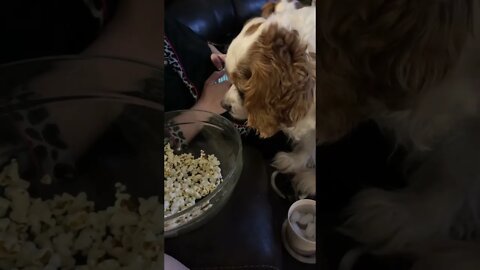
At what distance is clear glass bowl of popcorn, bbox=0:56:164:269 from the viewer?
674 mm

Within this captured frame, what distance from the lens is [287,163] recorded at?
142cm

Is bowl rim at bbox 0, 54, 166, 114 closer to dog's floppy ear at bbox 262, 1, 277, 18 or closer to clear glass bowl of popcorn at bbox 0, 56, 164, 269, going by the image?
clear glass bowl of popcorn at bbox 0, 56, 164, 269

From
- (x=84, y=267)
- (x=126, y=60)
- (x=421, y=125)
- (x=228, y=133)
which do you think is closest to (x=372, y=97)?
(x=421, y=125)

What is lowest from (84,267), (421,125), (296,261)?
(296,261)

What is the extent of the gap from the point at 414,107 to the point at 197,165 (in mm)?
643

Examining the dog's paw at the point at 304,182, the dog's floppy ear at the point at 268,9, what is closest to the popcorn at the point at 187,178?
the dog's paw at the point at 304,182

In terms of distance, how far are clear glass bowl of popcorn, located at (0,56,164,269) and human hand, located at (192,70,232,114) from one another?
0.65 m

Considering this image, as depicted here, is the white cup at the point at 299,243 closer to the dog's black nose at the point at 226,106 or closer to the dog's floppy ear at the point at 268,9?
the dog's black nose at the point at 226,106

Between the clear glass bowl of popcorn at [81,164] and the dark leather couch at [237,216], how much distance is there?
0.43 m

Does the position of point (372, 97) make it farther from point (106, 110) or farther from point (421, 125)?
point (106, 110)

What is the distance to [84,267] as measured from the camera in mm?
689

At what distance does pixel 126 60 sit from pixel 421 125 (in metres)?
0.39

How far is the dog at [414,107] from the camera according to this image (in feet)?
2.31

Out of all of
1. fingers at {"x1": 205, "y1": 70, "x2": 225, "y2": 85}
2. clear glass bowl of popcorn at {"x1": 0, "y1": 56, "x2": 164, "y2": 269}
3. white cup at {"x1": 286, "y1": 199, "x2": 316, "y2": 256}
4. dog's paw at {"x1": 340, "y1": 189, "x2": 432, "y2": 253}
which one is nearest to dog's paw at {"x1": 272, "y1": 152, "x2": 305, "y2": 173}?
white cup at {"x1": 286, "y1": 199, "x2": 316, "y2": 256}
